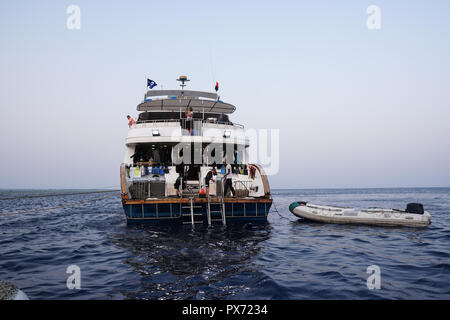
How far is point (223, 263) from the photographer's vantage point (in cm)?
691

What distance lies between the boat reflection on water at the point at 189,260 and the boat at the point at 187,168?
0.85m

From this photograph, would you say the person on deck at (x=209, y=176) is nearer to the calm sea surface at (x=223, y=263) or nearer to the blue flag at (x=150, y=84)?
the calm sea surface at (x=223, y=263)

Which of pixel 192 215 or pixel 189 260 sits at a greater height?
pixel 192 215

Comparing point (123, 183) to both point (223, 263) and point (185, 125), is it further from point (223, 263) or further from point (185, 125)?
point (223, 263)

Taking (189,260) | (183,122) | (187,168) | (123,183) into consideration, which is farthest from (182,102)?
(189,260)

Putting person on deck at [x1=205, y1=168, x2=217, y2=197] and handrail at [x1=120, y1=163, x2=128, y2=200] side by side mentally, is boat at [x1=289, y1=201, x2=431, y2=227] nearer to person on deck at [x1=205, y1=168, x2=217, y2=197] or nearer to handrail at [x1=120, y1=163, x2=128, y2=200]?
person on deck at [x1=205, y1=168, x2=217, y2=197]

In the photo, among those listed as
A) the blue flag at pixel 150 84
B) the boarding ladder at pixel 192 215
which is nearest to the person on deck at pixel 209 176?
the boarding ladder at pixel 192 215

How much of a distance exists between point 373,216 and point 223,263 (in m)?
10.6

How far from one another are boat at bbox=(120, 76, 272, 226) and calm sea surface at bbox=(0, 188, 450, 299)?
2.81ft

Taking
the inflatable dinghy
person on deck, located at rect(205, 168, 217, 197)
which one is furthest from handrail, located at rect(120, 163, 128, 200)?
the inflatable dinghy

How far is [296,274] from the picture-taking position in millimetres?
6367
